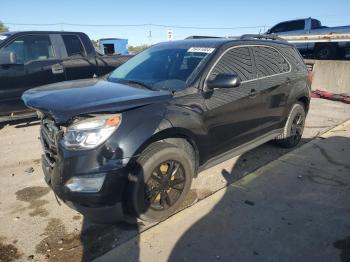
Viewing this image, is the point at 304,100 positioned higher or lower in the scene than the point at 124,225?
higher

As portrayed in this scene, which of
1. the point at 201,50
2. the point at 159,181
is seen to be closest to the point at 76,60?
the point at 201,50

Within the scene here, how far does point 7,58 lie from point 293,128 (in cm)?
532

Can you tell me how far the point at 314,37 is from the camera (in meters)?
12.8

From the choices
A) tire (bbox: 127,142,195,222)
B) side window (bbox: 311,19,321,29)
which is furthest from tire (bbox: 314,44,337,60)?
tire (bbox: 127,142,195,222)

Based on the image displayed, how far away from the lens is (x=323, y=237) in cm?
310

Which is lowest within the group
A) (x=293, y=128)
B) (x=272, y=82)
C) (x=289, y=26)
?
(x=293, y=128)

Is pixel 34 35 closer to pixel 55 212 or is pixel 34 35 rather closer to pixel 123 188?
pixel 55 212

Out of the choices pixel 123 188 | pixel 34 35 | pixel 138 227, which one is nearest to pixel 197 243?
pixel 138 227

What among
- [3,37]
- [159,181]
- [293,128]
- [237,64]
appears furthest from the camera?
[3,37]

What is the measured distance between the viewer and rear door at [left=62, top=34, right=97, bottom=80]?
7008 millimetres

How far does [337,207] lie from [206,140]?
1617mm

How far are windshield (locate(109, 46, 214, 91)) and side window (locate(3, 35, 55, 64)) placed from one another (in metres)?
3.07

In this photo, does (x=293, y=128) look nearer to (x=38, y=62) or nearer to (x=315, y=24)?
(x=38, y=62)

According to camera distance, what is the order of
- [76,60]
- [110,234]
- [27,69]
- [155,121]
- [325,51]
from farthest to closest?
[325,51] → [76,60] → [27,69] → [110,234] → [155,121]
